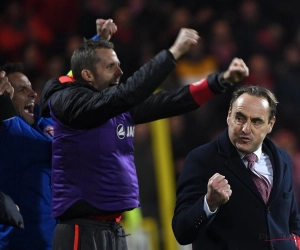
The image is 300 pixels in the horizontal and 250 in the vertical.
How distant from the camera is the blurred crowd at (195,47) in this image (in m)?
7.57

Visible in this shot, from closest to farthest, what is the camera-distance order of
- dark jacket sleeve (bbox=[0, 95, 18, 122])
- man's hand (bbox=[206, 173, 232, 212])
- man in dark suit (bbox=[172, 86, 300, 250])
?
man's hand (bbox=[206, 173, 232, 212]) < man in dark suit (bbox=[172, 86, 300, 250]) < dark jacket sleeve (bbox=[0, 95, 18, 122])

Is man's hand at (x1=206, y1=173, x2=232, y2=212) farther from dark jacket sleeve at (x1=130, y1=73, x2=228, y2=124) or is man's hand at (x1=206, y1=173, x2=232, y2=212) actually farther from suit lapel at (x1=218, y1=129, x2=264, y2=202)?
dark jacket sleeve at (x1=130, y1=73, x2=228, y2=124)

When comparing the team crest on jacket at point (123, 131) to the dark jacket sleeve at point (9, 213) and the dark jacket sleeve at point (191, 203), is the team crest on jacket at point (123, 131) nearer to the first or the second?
the dark jacket sleeve at point (191, 203)

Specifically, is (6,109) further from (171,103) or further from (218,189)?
(218,189)

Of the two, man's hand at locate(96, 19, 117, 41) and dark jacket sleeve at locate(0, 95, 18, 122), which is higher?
Answer: man's hand at locate(96, 19, 117, 41)

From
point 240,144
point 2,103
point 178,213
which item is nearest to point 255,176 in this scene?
point 240,144

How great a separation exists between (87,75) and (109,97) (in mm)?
425

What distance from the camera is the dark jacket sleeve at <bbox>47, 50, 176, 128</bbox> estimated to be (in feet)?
11.4

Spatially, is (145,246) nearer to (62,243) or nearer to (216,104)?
(216,104)

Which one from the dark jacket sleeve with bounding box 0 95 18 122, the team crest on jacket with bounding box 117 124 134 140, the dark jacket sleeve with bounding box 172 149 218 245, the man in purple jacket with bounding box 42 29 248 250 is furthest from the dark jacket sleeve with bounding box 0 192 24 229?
the dark jacket sleeve with bounding box 172 149 218 245

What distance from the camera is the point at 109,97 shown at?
352 cm

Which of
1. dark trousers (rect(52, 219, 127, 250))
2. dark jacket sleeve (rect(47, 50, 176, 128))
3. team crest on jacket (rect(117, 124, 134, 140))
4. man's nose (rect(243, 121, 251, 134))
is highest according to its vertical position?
dark jacket sleeve (rect(47, 50, 176, 128))

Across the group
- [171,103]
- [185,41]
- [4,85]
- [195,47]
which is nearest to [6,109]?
[4,85]

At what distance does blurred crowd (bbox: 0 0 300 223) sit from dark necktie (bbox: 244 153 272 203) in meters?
3.56
